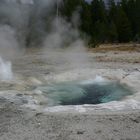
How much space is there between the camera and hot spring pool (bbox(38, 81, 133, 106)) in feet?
26.1

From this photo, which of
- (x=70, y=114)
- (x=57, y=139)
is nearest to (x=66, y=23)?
(x=70, y=114)

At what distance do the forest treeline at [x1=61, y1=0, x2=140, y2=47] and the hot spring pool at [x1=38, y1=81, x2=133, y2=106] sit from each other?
45.2 ft

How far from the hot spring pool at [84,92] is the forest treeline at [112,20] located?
1376 cm

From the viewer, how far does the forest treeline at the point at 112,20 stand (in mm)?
24250

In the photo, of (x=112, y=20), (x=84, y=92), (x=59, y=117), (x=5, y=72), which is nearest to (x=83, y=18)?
(x=112, y=20)

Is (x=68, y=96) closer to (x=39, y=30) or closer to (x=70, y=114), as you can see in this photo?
(x=70, y=114)

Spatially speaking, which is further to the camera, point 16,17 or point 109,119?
point 16,17

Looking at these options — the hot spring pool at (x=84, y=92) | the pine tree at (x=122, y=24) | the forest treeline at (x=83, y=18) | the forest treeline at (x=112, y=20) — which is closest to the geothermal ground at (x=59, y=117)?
the hot spring pool at (x=84, y=92)

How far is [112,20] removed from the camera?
88.3 ft

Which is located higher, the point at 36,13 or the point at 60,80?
the point at 36,13

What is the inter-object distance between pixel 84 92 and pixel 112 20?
1865 cm

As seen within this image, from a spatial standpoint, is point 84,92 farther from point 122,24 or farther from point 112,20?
point 112,20

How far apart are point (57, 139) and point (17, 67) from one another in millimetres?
8462

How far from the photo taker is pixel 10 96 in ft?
25.2
